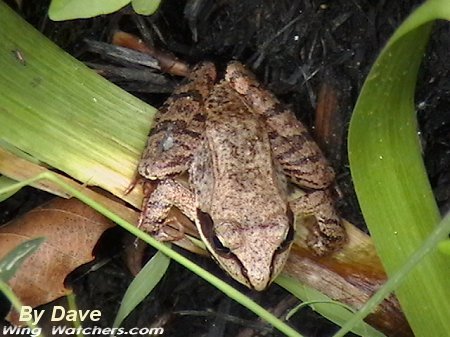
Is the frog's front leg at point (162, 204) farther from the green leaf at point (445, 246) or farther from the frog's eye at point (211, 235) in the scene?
the green leaf at point (445, 246)

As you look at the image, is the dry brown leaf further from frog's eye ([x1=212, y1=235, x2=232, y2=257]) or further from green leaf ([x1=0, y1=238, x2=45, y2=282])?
green leaf ([x1=0, y1=238, x2=45, y2=282])

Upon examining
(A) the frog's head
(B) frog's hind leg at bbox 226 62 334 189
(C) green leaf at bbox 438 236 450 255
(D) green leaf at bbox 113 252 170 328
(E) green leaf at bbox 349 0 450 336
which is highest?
(C) green leaf at bbox 438 236 450 255

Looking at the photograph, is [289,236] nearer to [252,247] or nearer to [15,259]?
[252,247]

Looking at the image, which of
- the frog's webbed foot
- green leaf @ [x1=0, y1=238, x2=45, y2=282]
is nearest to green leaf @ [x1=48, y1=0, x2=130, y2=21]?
green leaf @ [x1=0, y1=238, x2=45, y2=282]

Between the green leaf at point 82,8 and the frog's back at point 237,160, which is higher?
the green leaf at point 82,8

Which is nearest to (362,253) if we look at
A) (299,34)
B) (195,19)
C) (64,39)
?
(299,34)

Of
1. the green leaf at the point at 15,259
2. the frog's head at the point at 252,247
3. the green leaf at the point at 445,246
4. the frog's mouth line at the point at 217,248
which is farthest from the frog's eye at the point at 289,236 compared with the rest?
the green leaf at the point at 15,259

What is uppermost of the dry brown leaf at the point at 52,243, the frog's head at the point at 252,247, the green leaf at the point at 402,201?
the green leaf at the point at 402,201
